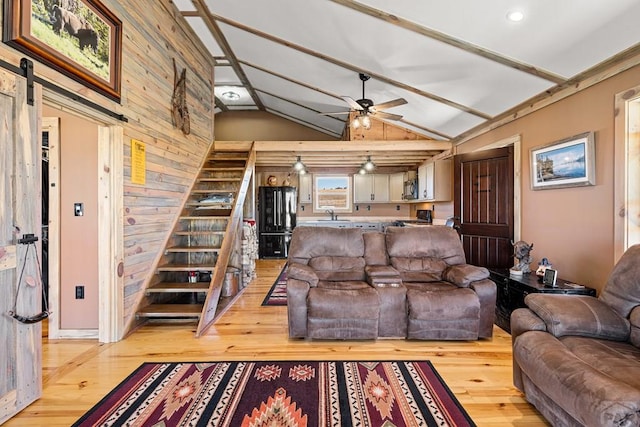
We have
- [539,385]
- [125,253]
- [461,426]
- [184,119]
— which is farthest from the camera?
[184,119]

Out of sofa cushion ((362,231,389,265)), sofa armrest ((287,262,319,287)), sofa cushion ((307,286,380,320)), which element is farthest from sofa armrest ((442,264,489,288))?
sofa armrest ((287,262,319,287))

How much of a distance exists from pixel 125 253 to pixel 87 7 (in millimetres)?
2110

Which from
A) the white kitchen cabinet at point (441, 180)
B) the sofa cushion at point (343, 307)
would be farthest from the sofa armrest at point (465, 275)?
the white kitchen cabinet at point (441, 180)

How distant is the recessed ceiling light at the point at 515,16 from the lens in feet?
7.36

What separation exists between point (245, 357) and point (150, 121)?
8.84 feet

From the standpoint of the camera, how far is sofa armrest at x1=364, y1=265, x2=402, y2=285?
9.50 feet

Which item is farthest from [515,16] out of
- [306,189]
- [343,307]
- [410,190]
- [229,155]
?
[306,189]

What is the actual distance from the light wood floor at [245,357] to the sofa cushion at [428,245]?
0.88m

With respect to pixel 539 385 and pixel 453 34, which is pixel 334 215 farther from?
pixel 539 385

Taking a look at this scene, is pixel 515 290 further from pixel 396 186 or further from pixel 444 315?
pixel 396 186

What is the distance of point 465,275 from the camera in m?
2.91

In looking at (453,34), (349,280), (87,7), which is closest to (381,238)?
(349,280)

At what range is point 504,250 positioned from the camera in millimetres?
3756

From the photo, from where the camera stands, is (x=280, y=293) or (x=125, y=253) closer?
(x=125, y=253)
